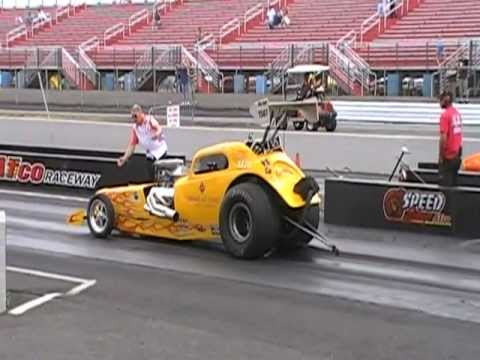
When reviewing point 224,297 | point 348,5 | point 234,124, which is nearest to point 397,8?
point 348,5

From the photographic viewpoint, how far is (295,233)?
11.5m

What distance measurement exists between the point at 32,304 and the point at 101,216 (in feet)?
15.0

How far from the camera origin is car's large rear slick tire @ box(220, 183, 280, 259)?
11023mm

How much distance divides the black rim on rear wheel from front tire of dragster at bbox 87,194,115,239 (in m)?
2.21

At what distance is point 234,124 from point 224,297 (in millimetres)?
22909

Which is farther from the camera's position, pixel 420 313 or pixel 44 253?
pixel 44 253

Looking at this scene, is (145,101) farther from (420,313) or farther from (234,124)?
(420,313)

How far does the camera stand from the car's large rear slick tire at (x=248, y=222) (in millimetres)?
11023

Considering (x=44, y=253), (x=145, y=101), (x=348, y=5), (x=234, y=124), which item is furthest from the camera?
(x=348, y=5)

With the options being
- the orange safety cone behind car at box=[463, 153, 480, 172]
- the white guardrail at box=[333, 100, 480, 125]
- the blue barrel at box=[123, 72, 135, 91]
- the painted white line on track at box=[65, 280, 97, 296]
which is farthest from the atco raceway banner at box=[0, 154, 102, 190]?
the blue barrel at box=[123, 72, 135, 91]

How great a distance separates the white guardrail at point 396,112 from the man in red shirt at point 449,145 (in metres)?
16.6

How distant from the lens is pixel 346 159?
2041cm

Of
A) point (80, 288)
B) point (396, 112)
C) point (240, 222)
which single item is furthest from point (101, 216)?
point (396, 112)

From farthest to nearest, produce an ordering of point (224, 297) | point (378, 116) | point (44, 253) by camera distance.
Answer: point (378, 116)
point (44, 253)
point (224, 297)
